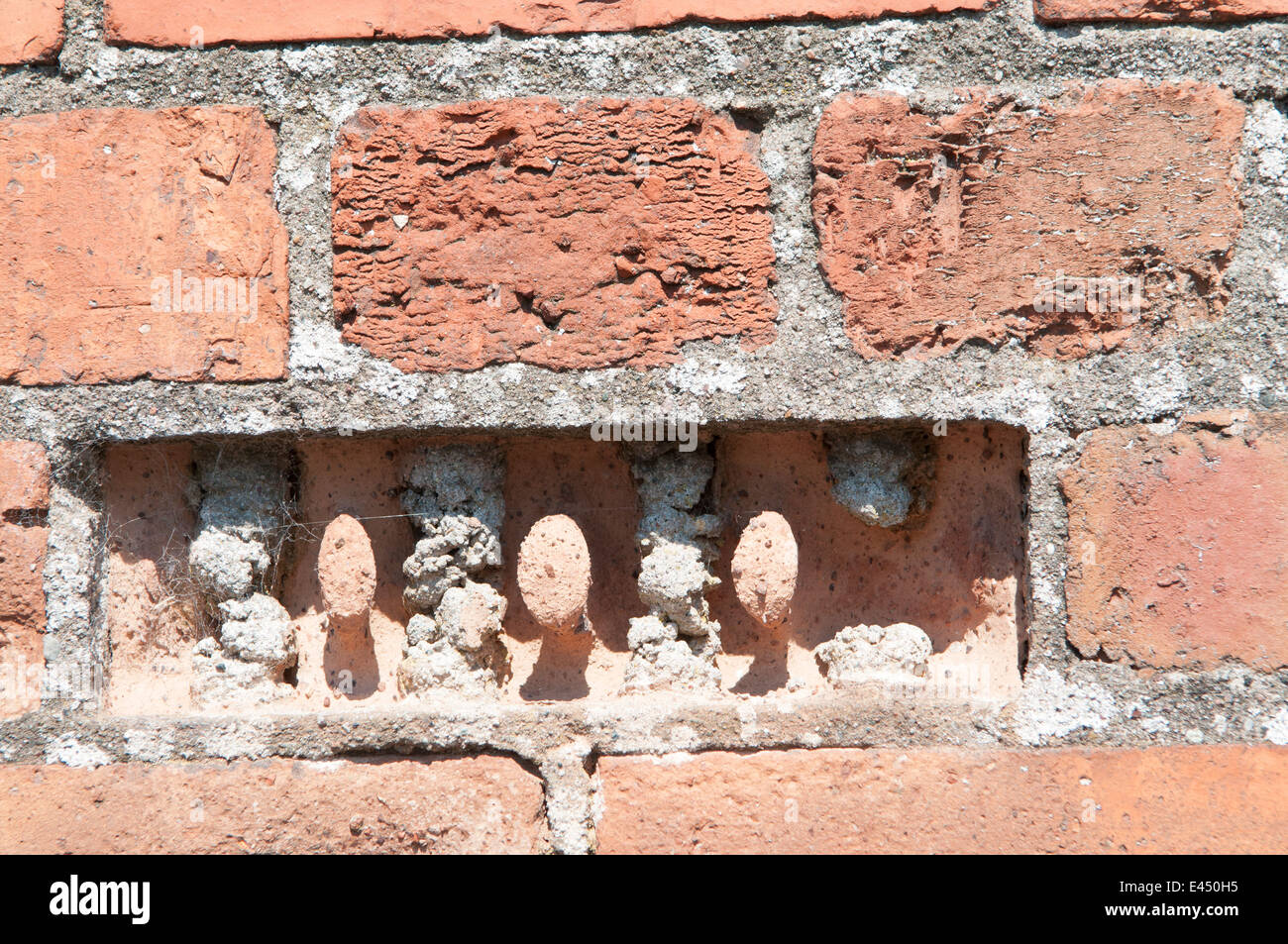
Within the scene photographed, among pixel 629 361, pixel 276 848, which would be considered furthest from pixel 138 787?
pixel 629 361

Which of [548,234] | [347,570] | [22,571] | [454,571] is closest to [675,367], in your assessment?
[548,234]

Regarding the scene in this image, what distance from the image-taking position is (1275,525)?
1171 mm

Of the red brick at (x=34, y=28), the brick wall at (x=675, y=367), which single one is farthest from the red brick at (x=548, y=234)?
the red brick at (x=34, y=28)

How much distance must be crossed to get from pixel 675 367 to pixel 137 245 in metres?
0.70

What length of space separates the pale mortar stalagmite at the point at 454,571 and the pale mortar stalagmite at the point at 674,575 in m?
0.19

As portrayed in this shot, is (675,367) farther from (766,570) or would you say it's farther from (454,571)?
(454,571)

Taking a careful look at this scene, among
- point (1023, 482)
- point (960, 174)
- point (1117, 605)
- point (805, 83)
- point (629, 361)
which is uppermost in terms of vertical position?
point (805, 83)

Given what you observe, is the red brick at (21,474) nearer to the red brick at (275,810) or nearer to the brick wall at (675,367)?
the brick wall at (675,367)

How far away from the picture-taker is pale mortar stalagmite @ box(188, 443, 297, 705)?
1272 mm

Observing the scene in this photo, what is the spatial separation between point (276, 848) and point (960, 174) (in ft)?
3.95

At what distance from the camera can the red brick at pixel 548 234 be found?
3.92 feet

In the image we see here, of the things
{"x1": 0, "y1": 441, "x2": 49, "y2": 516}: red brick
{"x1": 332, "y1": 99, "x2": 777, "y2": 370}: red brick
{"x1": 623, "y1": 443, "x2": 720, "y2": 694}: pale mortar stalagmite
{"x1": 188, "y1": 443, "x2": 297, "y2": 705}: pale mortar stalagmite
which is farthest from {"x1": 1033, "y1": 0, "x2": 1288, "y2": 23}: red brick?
{"x1": 0, "y1": 441, "x2": 49, "y2": 516}: red brick

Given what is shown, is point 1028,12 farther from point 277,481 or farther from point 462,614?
point 277,481

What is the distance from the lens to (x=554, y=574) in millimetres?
1226
